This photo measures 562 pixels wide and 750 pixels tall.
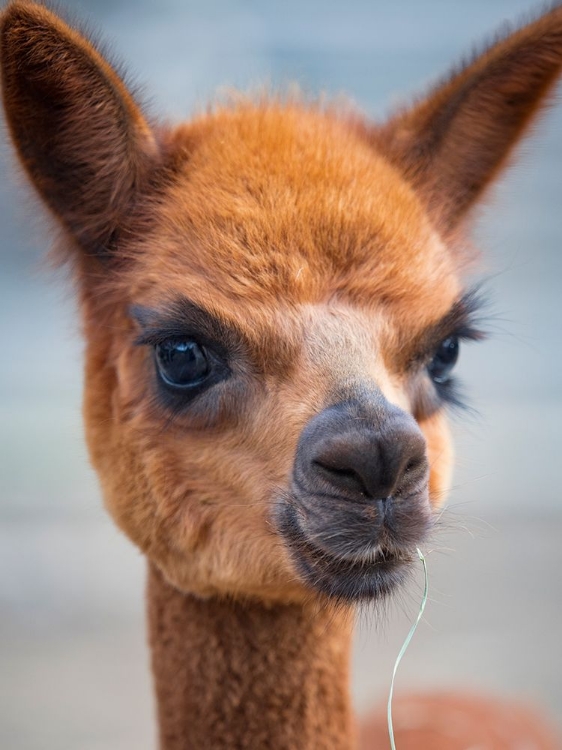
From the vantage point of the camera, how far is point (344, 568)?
72.6 inches

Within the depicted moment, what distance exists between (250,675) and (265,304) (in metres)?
0.95

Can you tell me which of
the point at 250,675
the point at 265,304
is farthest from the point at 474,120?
the point at 250,675

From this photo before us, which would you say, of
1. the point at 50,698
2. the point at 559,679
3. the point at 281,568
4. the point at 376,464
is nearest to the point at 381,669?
the point at 559,679

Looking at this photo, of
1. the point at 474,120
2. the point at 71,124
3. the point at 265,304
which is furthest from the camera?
the point at 474,120

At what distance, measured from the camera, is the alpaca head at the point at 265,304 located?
185cm

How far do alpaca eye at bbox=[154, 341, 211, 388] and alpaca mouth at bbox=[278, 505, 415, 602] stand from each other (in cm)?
41

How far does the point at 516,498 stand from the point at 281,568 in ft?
20.6

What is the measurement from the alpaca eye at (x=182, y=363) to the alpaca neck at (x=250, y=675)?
0.59m

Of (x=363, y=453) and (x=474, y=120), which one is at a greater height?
(x=474, y=120)

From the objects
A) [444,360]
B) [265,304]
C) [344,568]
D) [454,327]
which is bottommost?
[344,568]

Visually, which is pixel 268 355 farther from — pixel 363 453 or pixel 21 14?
pixel 21 14

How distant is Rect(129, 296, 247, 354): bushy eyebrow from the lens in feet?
6.63

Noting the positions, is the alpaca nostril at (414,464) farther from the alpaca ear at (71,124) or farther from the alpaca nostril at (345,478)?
the alpaca ear at (71,124)

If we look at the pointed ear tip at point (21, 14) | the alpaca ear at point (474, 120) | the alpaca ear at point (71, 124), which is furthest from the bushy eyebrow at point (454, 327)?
the pointed ear tip at point (21, 14)
